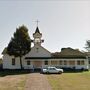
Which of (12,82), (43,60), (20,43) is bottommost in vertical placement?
(12,82)

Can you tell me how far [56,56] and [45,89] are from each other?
4325 cm

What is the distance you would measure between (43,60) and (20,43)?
7.09 metres

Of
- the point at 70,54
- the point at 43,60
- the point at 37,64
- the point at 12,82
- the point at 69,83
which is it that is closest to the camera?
the point at 69,83

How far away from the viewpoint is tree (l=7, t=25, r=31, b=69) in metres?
64.7

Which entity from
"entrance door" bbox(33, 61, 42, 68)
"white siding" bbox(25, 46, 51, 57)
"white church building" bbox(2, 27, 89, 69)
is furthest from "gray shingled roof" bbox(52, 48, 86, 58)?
"entrance door" bbox(33, 61, 42, 68)

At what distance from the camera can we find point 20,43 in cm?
6494

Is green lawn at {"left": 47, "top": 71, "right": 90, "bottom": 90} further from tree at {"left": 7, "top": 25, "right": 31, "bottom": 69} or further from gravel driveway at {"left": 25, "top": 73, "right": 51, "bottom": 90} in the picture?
tree at {"left": 7, "top": 25, "right": 31, "bottom": 69}

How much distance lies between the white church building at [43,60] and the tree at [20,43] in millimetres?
2995

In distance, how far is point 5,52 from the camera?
226 feet

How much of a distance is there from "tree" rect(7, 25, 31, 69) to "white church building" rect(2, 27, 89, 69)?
299 cm

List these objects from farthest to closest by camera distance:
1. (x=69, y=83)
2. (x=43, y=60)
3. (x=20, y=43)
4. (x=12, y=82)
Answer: (x=43, y=60)
(x=20, y=43)
(x=12, y=82)
(x=69, y=83)

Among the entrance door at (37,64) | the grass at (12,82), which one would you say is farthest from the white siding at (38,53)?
the grass at (12,82)

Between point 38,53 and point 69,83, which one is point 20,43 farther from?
point 69,83

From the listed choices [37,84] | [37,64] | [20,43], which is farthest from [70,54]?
[37,84]
